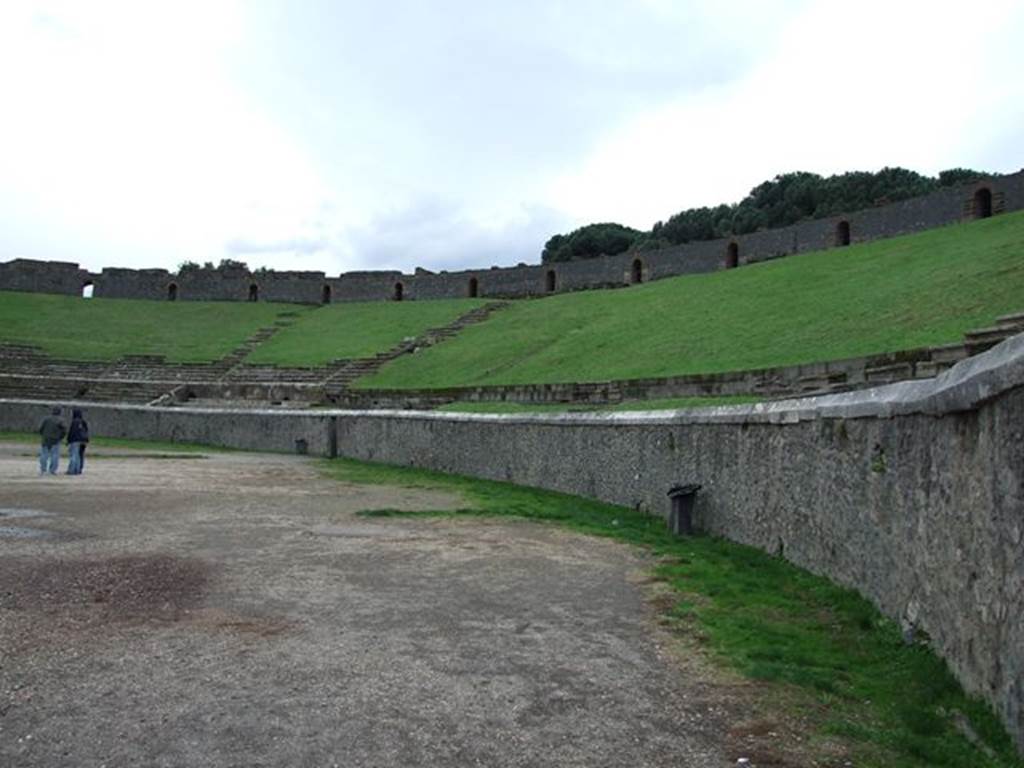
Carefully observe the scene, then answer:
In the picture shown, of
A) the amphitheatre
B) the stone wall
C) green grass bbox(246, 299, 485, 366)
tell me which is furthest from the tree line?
the amphitheatre

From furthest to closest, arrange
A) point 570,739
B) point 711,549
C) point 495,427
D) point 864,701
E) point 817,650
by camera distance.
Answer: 1. point 495,427
2. point 711,549
3. point 817,650
4. point 864,701
5. point 570,739

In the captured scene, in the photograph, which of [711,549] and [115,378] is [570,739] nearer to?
[711,549]

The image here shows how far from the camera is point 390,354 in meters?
40.0

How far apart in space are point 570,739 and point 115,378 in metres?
38.0

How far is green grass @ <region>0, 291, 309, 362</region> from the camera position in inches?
1689

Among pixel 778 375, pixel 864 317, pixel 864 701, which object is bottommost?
pixel 864 701

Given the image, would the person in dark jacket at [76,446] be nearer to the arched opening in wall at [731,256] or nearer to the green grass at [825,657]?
the green grass at [825,657]

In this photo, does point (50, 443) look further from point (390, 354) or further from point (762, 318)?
point (390, 354)

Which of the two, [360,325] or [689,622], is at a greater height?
[360,325]

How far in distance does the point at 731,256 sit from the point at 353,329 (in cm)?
2153

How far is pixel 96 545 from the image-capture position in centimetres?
930

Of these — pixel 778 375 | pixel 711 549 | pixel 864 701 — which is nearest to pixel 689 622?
pixel 864 701

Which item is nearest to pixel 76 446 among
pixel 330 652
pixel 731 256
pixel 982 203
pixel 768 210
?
pixel 330 652

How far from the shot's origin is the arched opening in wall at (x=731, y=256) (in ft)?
155
